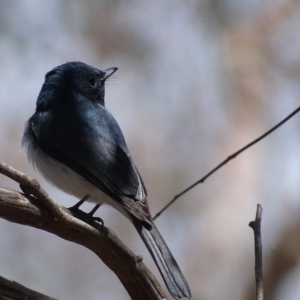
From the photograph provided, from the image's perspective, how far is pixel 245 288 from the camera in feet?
22.0

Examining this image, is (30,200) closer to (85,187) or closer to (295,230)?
(85,187)

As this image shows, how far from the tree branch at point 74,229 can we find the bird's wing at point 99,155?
429 millimetres

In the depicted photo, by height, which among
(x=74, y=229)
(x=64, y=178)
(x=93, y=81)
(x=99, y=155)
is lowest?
(x=74, y=229)

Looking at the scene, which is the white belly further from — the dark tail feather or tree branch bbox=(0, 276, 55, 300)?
tree branch bbox=(0, 276, 55, 300)

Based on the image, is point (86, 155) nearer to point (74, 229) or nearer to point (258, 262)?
point (74, 229)

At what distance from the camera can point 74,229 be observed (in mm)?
3410

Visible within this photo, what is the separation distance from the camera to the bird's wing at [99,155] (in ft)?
13.5

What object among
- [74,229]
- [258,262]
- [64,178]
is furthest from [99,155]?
[258,262]

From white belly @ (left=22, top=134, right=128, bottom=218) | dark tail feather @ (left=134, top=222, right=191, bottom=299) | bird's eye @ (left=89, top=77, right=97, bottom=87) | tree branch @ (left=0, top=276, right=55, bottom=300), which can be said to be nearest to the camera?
tree branch @ (left=0, top=276, right=55, bottom=300)

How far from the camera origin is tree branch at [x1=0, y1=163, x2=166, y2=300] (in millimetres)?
3186

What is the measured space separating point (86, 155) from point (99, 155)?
86 millimetres

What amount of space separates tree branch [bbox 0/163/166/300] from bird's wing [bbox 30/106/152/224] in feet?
1.41

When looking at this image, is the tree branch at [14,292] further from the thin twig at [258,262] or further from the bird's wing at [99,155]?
the thin twig at [258,262]

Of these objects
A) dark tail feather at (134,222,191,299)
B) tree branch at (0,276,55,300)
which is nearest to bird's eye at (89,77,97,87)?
dark tail feather at (134,222,191,299)
